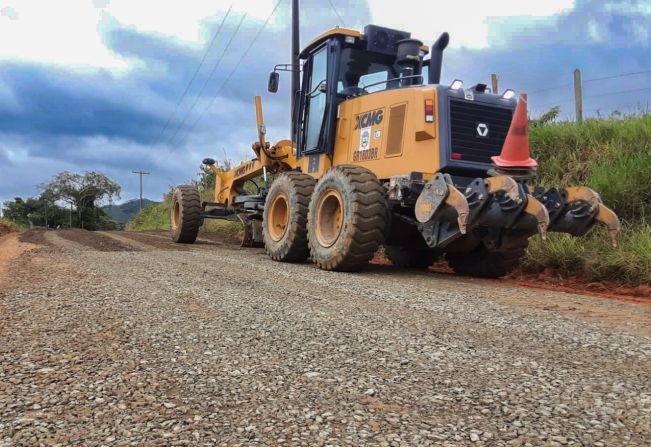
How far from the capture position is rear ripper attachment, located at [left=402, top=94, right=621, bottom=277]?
5.01 m

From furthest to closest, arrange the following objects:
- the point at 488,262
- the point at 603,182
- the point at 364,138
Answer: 1. the point at 603,182
2. the point at 364,138
3. the point at 488,262

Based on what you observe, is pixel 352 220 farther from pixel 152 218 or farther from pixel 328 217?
pixel 152 218

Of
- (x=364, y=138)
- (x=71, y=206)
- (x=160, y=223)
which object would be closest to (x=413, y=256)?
(x=364, y=138)

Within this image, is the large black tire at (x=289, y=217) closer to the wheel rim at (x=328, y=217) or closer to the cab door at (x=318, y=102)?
the wheel rim at (x=328, y=217)

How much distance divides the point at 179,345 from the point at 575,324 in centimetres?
257

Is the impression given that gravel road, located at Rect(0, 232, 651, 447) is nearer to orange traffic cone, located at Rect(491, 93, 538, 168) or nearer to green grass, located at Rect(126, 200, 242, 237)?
orange traffic cone, located at Rect(491, 93, 538, 168)

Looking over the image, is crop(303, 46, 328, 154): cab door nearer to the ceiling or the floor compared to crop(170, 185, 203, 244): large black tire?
nearer to the ceiling

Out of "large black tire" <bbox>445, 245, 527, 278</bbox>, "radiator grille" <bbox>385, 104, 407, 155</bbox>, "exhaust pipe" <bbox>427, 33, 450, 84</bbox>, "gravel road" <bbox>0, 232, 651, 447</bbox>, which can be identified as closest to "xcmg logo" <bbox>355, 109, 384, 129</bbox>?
A: "radiator grille" <bbox>385, 104, 407, 155</bbox>

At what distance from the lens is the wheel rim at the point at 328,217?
655 centimetres

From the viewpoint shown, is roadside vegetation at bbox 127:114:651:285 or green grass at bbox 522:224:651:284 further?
roadside vegetation at bbox 127:114:651:285

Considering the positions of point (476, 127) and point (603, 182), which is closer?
point (476, 127)

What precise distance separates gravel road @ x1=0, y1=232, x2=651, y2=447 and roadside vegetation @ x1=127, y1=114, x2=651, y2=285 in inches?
79.3

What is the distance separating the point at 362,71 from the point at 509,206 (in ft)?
11.3

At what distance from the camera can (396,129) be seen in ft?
20.6
